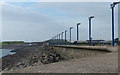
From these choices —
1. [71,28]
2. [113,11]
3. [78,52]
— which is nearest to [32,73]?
[113,11]

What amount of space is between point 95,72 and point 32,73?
1.93 metres

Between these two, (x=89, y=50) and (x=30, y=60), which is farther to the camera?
(x=30, y=60)

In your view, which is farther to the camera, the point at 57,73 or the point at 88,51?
the point at 88,51

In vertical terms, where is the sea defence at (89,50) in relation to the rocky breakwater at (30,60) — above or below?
above

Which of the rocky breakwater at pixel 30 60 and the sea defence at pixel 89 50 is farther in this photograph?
the rocky breakwater at pixel 30 60

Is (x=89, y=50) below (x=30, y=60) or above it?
above

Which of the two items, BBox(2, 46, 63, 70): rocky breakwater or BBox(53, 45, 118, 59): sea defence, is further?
BBox(2, 46, 63, 70): rocky breakwater

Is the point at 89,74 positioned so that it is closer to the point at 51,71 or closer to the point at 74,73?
the point at 74,73

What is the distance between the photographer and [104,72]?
726 cm

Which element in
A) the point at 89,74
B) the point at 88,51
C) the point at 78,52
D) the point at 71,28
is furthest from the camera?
the point at 71,28

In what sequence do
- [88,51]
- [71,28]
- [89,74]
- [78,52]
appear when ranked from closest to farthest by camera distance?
1. [89,74]
2. [88,51]
3. [78,52]
4. [71,28]

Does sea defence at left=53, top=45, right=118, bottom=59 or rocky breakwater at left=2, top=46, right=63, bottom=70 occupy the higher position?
sea defence at left=53, top=45, right=118, bottom=59

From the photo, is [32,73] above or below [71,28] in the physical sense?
below

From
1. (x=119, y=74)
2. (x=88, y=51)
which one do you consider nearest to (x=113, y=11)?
(x=88, y=51)
